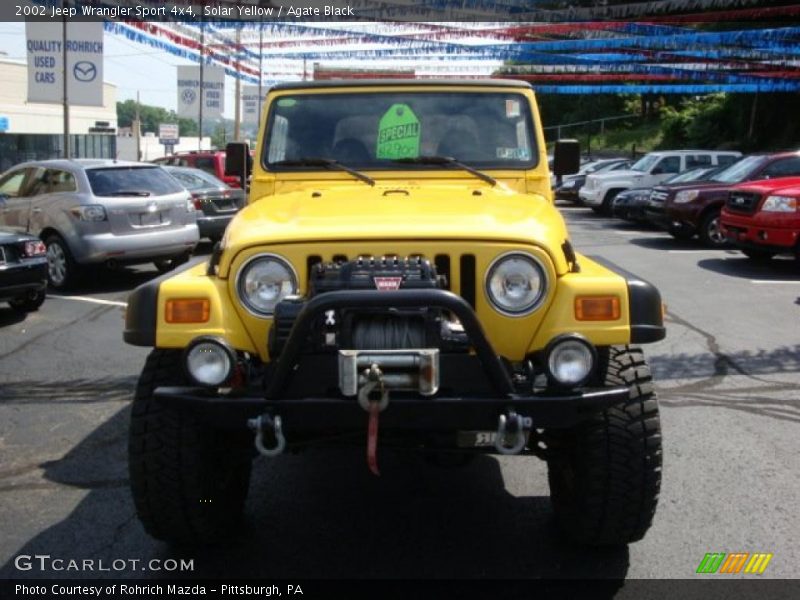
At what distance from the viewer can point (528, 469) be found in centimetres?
486

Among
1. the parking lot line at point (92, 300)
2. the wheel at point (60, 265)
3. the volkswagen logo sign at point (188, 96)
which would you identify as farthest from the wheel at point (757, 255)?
the volkswagen logo sign at point (188, 96)

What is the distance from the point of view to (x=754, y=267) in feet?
42.1

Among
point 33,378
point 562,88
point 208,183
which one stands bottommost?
point 33,378

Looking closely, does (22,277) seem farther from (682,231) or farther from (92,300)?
(682,231)

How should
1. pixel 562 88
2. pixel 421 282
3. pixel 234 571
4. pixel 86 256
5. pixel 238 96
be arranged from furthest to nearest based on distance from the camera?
pixel 238 96 → pixel 562 88 → pixel 86 256 → pixel 234 571 → pixel 421 282

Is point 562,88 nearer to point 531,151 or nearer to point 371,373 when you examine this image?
point 531,151

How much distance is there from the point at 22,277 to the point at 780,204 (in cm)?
925

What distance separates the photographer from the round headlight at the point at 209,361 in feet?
10.7

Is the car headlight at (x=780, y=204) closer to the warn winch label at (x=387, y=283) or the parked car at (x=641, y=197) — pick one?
the parked car at (x=641, y=197)

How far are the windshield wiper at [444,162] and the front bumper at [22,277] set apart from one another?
5.16m

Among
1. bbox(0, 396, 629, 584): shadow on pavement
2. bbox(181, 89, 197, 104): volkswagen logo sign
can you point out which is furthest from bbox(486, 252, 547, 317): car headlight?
bbox(181, 89, 197, 104): volkswagen logo sign

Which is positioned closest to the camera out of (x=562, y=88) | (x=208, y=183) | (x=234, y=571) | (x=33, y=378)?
(x=234, y=571)

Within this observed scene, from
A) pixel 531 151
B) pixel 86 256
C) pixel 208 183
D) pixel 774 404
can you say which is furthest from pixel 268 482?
pixel 208 183

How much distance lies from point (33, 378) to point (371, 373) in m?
4.58
